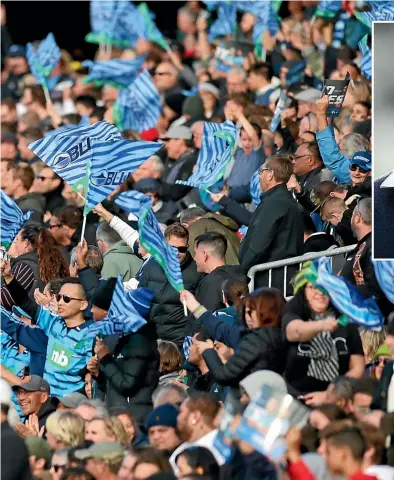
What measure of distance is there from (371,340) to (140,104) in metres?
8.24

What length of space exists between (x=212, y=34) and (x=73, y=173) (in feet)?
32.0

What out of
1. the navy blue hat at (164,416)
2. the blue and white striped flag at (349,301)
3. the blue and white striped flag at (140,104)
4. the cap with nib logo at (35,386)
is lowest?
the blue and white striped flag at (140,104)

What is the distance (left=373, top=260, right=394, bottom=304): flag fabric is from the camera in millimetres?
11164

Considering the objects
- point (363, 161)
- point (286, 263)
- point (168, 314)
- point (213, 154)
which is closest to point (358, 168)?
point (363, 161)

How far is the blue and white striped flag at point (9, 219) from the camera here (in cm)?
1414

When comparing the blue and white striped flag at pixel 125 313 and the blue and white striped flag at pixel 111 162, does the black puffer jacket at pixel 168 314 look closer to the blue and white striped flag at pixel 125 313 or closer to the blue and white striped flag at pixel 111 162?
the blue and white striped flag at pixel 111 162

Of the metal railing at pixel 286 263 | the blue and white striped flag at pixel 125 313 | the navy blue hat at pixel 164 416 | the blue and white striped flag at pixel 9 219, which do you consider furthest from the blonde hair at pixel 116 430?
the blue and white striped flag at pixel 9 219

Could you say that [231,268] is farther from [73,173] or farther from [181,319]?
[73,173]

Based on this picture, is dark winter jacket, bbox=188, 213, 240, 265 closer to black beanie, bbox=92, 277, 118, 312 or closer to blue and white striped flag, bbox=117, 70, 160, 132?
black beanie, bbox=92, 277, 118, 312

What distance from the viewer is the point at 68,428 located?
34.7 ft

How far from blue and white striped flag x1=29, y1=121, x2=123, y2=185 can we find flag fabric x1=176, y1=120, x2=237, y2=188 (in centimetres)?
133

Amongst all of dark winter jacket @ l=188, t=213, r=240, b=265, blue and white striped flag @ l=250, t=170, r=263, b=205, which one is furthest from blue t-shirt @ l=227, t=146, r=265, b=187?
dark winter jacket @ l=188, t=213, r=240, b=265

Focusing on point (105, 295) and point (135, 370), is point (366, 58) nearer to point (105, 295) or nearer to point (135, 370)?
point (105, 295)

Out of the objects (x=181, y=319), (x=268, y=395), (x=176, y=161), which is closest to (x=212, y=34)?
(x=176, y=161)
